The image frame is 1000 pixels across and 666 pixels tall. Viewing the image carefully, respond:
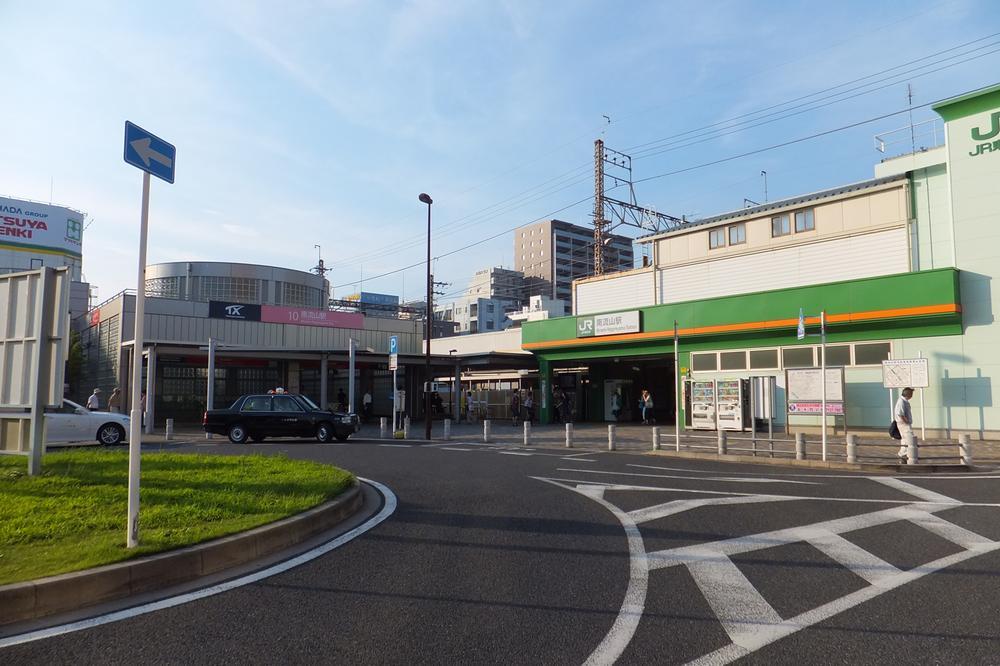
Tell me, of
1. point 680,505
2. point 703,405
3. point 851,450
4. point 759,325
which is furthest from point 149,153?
point 759,325

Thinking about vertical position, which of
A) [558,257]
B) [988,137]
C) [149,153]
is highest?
[558,257]

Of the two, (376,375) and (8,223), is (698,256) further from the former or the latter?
(8,223)

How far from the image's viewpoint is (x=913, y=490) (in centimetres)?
1075

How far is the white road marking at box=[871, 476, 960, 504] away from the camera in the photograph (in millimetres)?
9820

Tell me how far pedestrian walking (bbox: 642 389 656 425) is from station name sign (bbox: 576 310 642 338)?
3.08 m

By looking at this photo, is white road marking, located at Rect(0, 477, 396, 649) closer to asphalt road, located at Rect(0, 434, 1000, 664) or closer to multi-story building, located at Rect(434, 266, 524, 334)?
asphalt road, located at Rect(0, 434, 1000, 664)

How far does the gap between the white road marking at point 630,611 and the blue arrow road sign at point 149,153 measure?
5.75 metres

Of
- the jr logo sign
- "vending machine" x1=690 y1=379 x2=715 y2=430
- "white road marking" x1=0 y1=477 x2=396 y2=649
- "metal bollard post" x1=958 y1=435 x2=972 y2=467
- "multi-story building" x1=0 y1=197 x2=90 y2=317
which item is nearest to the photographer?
"white road marking" x1=0 y1=477 x2=396 y2=649

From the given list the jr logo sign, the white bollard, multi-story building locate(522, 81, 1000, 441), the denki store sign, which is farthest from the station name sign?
the denki store sign

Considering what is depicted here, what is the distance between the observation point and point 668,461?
52.9ft

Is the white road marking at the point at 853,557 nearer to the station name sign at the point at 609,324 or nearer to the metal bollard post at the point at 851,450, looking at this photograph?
the metal bollard post at the point at 851,450

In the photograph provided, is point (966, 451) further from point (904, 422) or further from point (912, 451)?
point (904, 422)

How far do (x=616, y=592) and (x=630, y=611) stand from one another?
1.51ft

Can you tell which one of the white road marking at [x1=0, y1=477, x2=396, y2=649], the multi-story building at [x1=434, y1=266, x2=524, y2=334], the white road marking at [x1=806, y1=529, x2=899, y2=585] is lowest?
the white road marking at [x1=0, y1=477, x2=396, y2=649]
